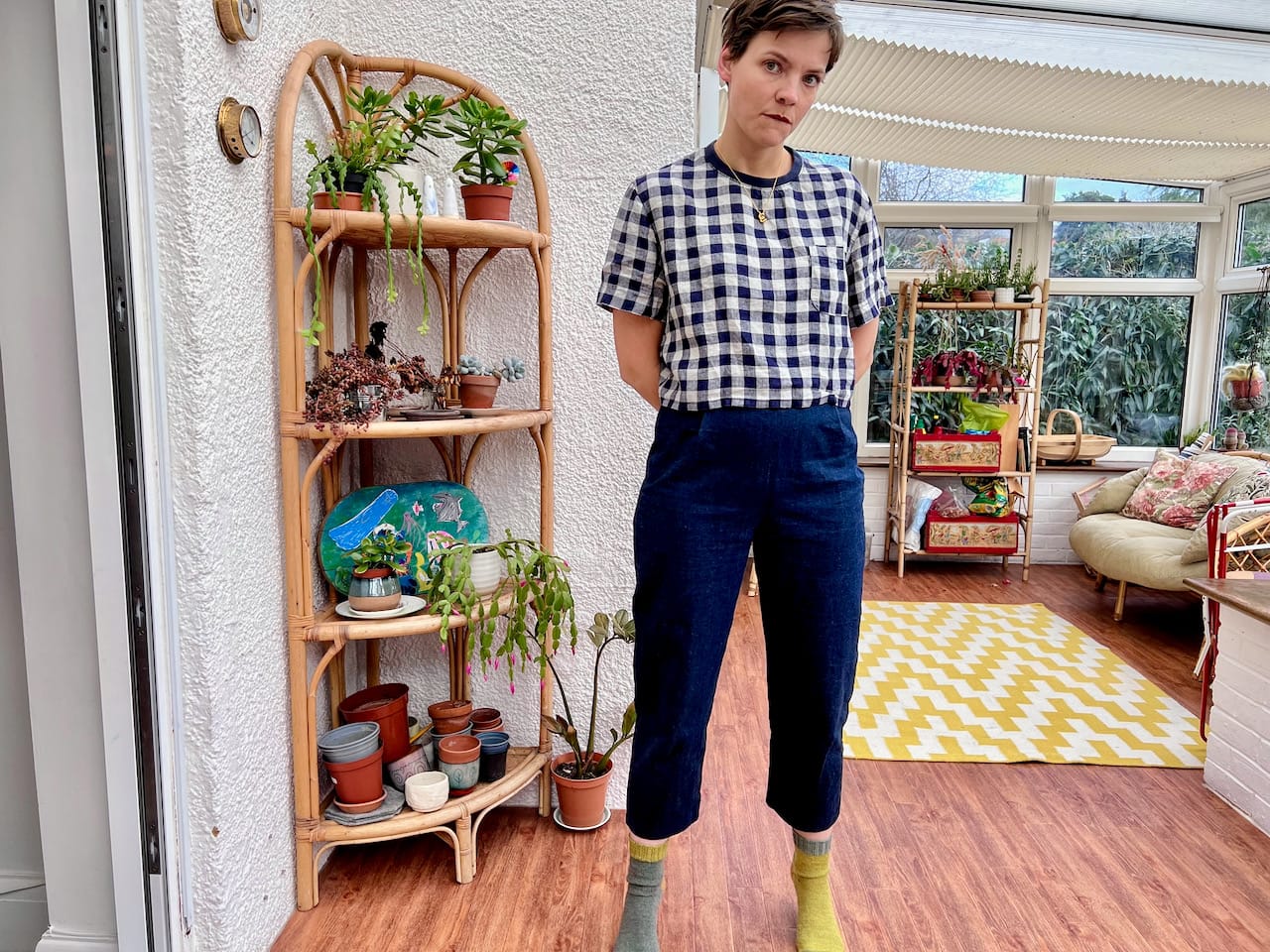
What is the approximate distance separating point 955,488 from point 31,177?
4.51 m

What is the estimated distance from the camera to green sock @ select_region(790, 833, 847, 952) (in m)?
1.59

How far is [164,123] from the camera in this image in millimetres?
1302

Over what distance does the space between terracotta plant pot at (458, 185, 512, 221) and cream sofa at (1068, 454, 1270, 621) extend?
2.96 m

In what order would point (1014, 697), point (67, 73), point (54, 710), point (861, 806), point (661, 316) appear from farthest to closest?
point (1014, 697)
point (861, 806)
point (661, 316)
point (54, 710)
point (67, 73)

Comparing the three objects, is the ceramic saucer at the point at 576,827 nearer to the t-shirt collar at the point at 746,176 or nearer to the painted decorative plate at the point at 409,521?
the painted decorative plate at the point at 409,521

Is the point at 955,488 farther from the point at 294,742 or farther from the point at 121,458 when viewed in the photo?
the point at 121,458

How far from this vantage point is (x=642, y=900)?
61.3 inches

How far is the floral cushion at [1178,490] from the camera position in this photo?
394 centimetres

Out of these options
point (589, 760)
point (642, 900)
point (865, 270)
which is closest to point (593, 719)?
point (589, 760)

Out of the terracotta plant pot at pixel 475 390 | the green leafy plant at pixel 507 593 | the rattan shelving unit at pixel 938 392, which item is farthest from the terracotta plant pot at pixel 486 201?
the rattan shelving unit at pixel 938 392

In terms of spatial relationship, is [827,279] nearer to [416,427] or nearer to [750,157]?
[750,157]

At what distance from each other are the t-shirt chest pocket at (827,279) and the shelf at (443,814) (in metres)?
1.20

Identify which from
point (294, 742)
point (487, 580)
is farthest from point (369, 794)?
point (487, 580)

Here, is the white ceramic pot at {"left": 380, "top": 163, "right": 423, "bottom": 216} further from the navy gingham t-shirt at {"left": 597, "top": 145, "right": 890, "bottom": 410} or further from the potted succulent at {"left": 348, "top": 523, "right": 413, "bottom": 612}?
the potted succulent at {"left": 348, "top": 523, "right": 413, "bottom": 612}
